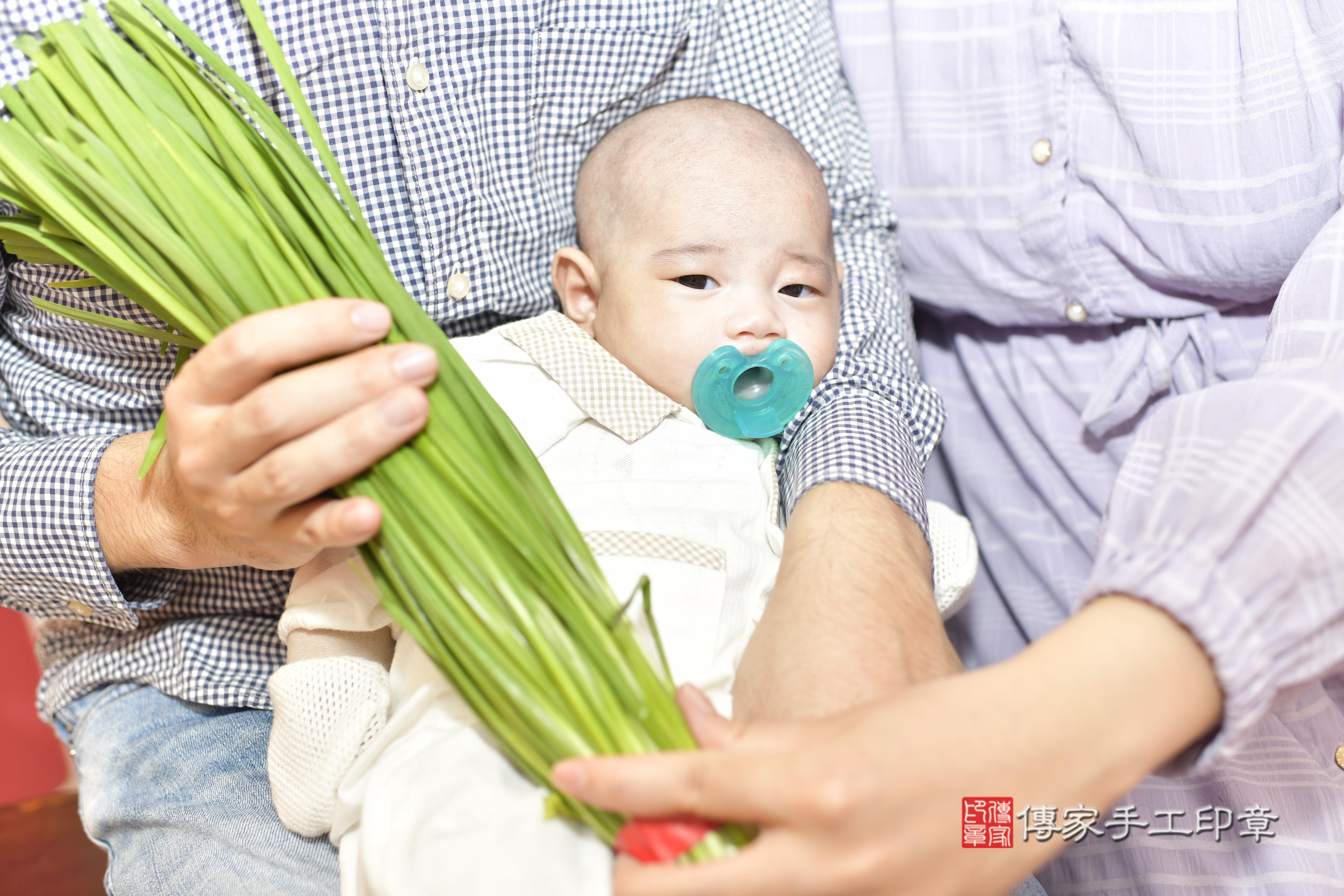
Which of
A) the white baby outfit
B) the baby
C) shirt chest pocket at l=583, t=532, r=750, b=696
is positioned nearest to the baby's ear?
the baby

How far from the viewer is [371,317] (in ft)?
2.66

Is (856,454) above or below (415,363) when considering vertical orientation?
below

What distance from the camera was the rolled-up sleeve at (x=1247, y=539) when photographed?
76 centimetres

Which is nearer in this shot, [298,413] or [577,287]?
[298,413]

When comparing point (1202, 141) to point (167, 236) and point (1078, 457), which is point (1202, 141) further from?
point (167, 236)

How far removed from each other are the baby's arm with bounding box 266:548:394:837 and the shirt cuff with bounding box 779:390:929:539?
545mm

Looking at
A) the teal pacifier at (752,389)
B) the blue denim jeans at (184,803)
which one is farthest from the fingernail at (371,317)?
the blue denim jeans at (184,803)

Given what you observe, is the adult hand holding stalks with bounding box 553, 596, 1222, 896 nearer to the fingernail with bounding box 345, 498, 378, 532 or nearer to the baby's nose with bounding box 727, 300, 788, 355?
the fingernail with bounding box 345, 498, 378, 532

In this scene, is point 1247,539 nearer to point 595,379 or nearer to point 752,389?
point 752,389

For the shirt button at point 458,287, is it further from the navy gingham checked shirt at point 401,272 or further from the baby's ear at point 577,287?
the baby's ear at point 577,287

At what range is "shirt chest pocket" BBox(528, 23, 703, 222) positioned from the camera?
127cm

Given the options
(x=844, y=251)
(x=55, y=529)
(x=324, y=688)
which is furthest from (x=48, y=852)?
(x=844, y=251)

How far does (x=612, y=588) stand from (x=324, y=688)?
0.37 meters

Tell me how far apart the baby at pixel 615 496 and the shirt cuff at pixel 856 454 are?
53 millimetres
